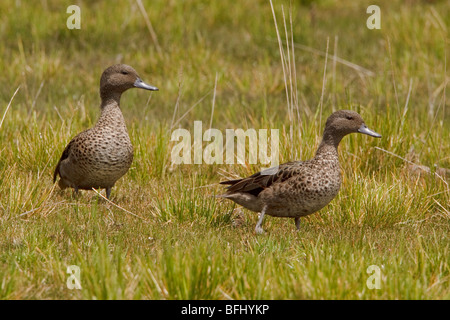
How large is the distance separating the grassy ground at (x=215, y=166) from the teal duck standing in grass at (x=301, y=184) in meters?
0.19

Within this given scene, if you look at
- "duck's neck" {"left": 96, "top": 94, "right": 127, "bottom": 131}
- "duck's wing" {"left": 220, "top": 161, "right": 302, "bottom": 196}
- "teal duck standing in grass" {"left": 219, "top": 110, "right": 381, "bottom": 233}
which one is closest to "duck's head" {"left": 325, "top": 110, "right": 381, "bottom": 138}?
"teal duck standing in grass" {"left": 219, "top": 110, "right": 381, "bottom": 233}

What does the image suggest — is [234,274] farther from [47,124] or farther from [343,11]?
[343,11]

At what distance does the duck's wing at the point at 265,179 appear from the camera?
5.23 metres

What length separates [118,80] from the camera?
19.2 feet

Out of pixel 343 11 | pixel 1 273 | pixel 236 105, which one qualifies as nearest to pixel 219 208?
pixel 1 273

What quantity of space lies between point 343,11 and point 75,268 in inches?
393

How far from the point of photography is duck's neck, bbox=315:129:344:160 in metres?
5.20

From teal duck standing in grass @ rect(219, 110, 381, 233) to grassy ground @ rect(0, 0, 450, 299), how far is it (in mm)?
194

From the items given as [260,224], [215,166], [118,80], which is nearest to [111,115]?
[118,80]

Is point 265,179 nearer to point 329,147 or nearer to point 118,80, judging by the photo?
point 329,147

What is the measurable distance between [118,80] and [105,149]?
679mm

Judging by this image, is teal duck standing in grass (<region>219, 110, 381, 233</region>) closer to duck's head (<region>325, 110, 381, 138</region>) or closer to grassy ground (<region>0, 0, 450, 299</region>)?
duck's head (<region>325, 110, 381, 138</region>)

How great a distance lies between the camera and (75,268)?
3984 mm

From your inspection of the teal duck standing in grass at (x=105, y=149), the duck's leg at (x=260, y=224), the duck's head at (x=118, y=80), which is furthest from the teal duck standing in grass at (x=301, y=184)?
the duck's head at (x=118, y=80)
